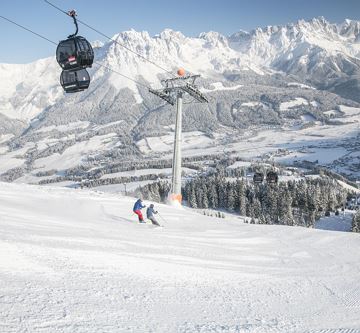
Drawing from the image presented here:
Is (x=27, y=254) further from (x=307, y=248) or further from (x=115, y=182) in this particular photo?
(x=115, y=182)

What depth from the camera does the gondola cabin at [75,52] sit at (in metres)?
14.6

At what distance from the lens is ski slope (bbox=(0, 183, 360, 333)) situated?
5.81 metres

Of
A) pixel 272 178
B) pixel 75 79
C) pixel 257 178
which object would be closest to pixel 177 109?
pixel 75 79

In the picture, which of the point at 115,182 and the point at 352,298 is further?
the point at 115,182

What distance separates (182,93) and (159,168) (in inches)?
6502

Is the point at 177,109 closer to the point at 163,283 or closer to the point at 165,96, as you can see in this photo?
the point at 165,96

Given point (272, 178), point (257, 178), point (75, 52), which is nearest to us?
point (75, 52)

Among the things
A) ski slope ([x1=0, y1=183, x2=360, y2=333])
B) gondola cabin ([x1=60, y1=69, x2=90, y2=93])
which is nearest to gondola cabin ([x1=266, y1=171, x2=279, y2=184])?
ski slope ([x1=0, y1=183, x2=360, y2=333])

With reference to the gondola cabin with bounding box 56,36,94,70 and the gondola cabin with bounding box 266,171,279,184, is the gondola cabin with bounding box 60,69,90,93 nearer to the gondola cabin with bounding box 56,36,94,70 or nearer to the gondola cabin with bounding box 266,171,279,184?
the gondola cabin with bounding box 56,36,94,70

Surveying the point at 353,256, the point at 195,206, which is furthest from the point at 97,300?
the point at 195,206

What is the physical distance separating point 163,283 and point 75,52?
9.79 metres

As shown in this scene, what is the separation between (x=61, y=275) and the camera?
24.1 ft

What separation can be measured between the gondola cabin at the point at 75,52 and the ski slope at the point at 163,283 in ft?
19.1

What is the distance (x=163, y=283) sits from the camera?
8031 mm
